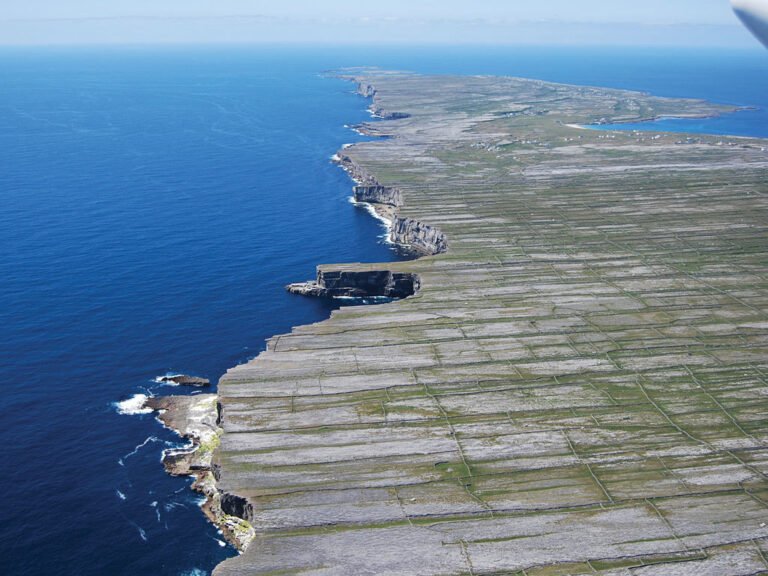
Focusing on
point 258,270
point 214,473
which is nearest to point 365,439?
point 214,473

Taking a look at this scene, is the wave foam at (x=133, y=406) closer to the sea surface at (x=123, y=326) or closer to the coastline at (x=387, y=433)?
the sea surface at (x=123, y=326)

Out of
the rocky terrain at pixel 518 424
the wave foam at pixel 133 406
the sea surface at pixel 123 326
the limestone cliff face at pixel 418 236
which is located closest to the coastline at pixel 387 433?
the rocky terrain at pixel 518 424

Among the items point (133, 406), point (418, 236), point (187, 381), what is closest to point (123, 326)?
point (187, 381)

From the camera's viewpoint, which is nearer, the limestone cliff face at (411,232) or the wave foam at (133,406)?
the wave foam at (133,406)

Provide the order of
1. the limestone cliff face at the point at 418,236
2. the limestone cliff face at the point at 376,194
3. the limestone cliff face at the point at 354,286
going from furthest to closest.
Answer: the limestone cliff face at the point at 376,194 → the limestone cliff face at the point at 418,236 → the limestone cliff face at the point at 354,286

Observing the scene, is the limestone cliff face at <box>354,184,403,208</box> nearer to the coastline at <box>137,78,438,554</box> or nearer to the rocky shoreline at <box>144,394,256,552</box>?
the coastline at <box>137,78,438,554</box>

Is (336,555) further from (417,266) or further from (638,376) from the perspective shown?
(417,266)
